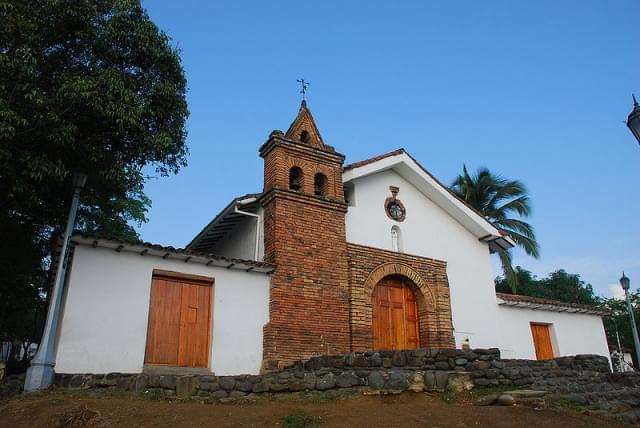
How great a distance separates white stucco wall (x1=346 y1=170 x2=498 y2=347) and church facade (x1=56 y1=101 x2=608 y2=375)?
0.14 feet

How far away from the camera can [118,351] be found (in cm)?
1020

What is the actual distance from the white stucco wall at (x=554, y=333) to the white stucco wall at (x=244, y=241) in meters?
7.95

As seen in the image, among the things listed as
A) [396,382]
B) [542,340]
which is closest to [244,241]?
[396,382]

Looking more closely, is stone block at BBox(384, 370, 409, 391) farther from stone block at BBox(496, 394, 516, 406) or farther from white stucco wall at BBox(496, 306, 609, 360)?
white stucco wall at BBox(496, 306, 609, 360)

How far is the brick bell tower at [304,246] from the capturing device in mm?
12281

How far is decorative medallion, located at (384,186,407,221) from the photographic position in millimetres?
15516

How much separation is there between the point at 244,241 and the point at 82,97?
6675 mm

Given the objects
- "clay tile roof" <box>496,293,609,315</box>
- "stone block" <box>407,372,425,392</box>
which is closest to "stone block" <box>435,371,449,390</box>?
Result: "stone block" <box>407,372,425,392</box>

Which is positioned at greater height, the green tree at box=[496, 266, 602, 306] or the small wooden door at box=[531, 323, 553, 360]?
the green tree at box=[496, 266, 602, 306]

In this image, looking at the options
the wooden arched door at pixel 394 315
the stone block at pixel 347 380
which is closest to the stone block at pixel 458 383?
the stone block at pixel 347 380

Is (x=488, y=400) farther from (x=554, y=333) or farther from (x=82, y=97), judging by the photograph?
(x=554, y=333)

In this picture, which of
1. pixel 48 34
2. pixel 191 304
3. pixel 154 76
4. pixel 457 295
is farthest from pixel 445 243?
pixel 48 34

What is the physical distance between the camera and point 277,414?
24.9 ft

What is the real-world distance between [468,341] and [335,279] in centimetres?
484
